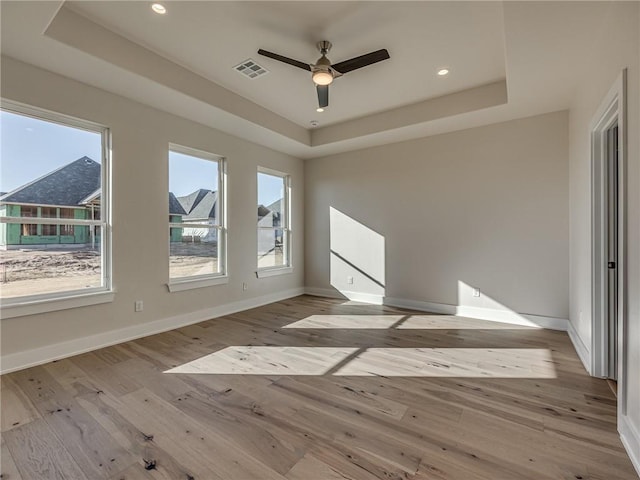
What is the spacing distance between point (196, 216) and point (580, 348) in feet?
15.7

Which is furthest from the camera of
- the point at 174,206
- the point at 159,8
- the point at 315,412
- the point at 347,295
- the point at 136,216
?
the point at 347,295

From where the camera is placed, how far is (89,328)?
3.25 m

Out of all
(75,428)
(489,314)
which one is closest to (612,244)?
(489,314)

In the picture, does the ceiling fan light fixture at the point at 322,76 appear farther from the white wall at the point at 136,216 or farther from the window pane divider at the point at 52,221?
the window pane divider at the point at 52,221

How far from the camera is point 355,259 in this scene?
5605 mm

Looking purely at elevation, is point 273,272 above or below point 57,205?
below

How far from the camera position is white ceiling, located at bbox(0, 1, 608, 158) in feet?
8.04

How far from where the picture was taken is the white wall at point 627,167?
169cm

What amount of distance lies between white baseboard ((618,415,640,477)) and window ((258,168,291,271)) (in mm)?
4530

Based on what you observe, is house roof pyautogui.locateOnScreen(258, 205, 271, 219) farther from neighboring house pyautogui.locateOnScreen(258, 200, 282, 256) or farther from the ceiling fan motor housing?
the ceiling fan motor housing

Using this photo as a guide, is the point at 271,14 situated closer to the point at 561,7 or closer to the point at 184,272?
the point at 561,7

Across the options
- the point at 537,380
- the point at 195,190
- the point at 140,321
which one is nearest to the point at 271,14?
the point at 195,190

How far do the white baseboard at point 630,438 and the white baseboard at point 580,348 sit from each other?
3.26ft

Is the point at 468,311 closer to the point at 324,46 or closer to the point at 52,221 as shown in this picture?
the point at 324,46
